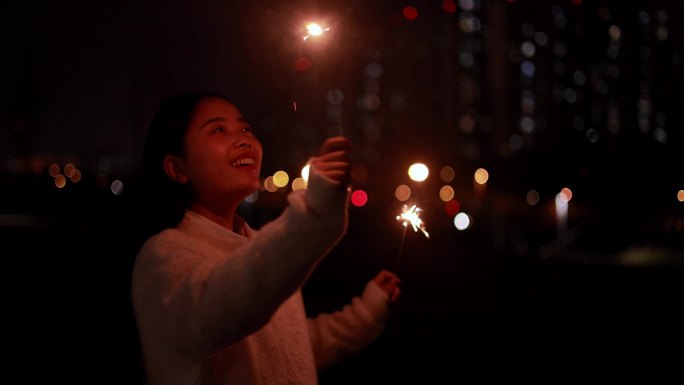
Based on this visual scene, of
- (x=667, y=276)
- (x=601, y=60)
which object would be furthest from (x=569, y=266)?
(x=601, y=60)

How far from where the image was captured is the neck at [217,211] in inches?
99.0

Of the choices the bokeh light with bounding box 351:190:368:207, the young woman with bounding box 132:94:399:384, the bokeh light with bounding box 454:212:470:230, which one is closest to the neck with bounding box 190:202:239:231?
the young woman with bounding box 132:94:399:384

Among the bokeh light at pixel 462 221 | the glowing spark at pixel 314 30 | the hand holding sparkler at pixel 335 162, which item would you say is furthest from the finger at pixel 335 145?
the bokeh light at pixel 462 221

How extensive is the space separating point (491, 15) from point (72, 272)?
1893 cm

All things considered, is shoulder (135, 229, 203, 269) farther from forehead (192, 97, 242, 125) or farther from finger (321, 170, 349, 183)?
finger (321, 170, 349, 183)

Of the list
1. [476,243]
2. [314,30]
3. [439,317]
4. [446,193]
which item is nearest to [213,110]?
[314,30]

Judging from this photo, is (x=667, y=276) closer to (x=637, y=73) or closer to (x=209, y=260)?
(x=209, y=260)

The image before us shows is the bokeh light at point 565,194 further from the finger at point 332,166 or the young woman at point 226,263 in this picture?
the finger at point 332,166

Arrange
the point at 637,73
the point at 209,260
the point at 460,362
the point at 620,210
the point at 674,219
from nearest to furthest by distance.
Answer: the point at 209,260, the point at 460,362, the point at 674,219, the point at 620,210, the point at 637,73

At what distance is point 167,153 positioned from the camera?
2559 millimetres

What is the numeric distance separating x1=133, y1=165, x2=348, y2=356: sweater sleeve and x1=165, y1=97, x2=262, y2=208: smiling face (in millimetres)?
461

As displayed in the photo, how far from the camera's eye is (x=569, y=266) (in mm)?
18484

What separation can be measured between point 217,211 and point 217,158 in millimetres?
203

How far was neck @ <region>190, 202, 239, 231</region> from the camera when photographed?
2514mm
